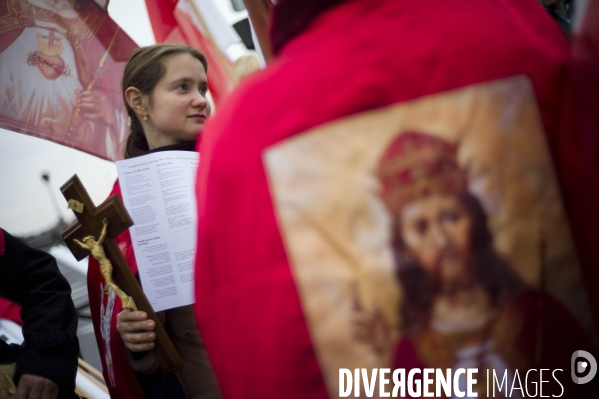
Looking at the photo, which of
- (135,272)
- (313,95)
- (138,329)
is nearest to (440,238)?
(313,95)

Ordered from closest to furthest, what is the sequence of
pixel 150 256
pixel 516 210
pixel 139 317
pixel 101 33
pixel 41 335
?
1. pixel 516 210
2. pixel 139 317
3. pixel 150 256
4. pixel 41 335
5. pixel 101 33

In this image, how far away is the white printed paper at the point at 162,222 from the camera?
1586 millimetres

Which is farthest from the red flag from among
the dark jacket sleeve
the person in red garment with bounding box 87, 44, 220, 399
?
the dark jacket sleeve

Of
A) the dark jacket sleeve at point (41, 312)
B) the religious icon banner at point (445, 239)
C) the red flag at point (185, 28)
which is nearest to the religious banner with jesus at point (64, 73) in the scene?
the red flag at point (185, 28)

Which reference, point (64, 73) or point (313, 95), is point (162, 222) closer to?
point (313, 95)

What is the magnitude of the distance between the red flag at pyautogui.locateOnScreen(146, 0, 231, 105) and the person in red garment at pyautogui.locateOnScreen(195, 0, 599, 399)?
87.0 inches

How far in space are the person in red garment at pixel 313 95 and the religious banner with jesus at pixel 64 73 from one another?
215 centimetres

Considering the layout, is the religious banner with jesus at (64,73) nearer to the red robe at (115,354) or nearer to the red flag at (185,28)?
the red flag at (185,28)

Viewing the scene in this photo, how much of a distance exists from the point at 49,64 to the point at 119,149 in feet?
1.91

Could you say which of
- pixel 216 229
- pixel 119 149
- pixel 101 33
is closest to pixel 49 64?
pixel 101 33

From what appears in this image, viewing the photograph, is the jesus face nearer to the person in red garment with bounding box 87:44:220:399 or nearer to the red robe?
the person in red garment with bounding box 87:44:220:399

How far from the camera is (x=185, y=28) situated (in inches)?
121

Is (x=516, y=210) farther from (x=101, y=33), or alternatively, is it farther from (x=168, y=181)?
(x=101, y=33)

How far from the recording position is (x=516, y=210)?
82 cm
